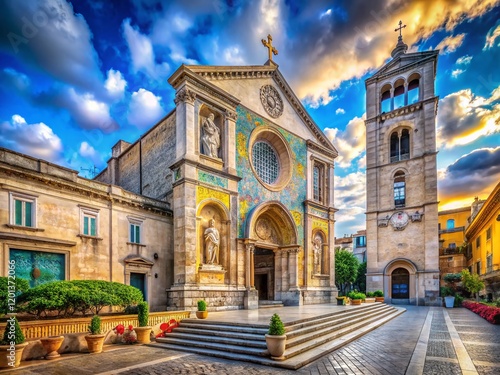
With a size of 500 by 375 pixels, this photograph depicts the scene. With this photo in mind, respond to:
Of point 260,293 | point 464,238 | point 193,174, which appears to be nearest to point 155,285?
point 193,174

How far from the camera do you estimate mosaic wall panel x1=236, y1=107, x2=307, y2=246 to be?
1941 cm

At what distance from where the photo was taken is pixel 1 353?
7703 mm

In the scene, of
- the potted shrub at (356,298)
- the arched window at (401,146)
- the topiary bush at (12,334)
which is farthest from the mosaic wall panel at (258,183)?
the arched window at (401,146)

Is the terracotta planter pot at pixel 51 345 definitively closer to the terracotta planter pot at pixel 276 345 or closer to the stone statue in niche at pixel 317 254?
the terracotta planter pot at pixel 276 345

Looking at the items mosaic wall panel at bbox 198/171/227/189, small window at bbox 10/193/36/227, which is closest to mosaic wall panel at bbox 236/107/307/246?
mosaic wall panel at bbox 198/171/227/189

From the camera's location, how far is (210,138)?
18.0 m

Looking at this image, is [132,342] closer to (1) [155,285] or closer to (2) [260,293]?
(1) [155,285]

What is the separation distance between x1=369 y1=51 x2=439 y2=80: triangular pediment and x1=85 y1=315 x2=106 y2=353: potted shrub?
117 feet

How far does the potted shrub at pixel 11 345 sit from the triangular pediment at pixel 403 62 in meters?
37.3

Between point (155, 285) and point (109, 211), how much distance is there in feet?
14.7

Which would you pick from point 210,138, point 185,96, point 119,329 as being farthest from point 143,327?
point 185,96

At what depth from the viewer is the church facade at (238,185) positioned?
1641 cm

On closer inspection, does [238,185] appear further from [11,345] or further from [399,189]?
[399,189]

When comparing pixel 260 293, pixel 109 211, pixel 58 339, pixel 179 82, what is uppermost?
pixel 179 82
